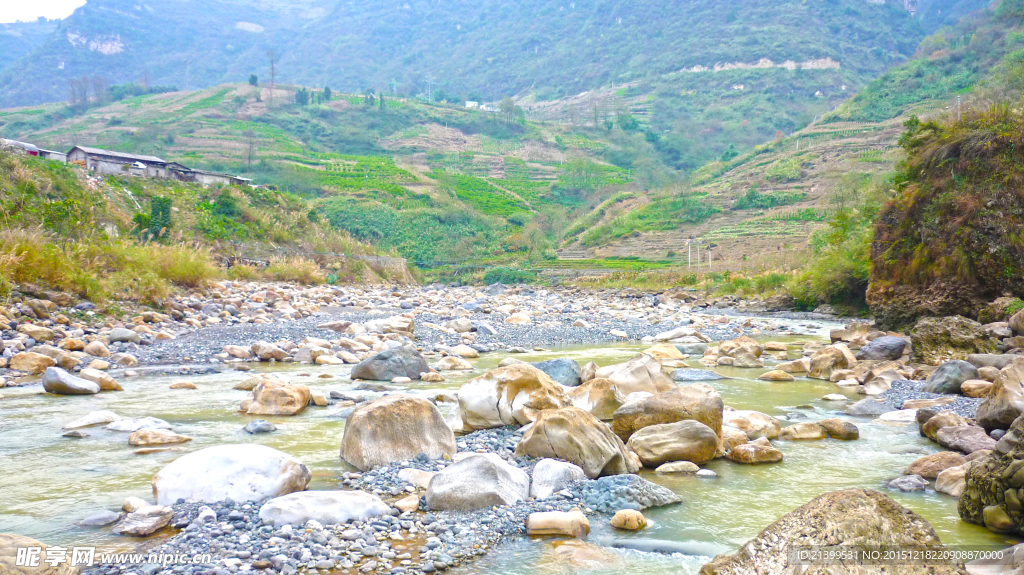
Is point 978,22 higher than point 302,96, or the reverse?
point 978,22

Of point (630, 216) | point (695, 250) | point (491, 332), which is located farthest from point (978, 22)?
point (491, 332)

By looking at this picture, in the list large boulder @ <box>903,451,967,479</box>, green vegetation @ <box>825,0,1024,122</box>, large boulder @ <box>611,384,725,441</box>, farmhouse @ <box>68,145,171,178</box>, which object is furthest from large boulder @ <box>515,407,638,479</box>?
green vegetation @ <box>825,0,1024,122</box>

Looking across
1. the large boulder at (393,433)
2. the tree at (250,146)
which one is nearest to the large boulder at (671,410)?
the large boulder at (393,433)

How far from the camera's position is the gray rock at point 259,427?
18.7 ft

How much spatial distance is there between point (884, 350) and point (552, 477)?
8.65 meters

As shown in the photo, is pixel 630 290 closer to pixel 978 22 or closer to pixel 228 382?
pixel 228 382

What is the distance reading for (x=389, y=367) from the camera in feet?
28.8

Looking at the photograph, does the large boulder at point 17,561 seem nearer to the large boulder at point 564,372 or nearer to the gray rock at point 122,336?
the large boulder at point 564,372

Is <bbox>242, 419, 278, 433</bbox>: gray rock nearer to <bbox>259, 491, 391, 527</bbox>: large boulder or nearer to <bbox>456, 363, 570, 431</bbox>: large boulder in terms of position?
<bbox>456, 363, 570, 431</bbox>: large boulder

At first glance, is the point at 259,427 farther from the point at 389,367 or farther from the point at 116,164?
the point at 116,164

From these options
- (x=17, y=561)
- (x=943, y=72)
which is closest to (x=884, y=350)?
(x=17, y=561)

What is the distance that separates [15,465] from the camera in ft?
14.9

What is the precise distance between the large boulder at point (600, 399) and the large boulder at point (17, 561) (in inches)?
171

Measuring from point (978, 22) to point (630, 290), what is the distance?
9499 cm
